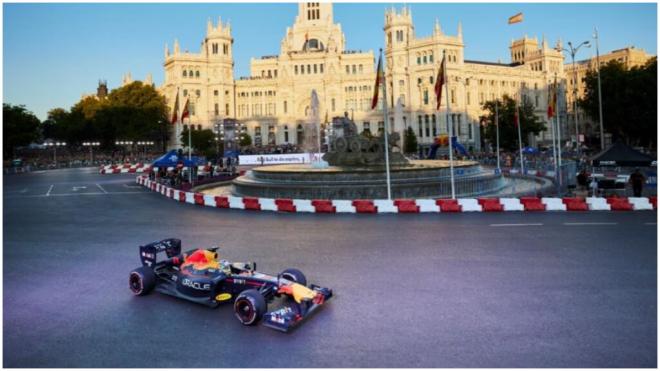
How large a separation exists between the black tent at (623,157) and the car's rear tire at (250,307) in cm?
2701

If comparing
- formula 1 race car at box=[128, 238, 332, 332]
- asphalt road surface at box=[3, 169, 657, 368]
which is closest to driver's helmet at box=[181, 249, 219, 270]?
formula 1 race car at box=[128, 238, 332, 332]

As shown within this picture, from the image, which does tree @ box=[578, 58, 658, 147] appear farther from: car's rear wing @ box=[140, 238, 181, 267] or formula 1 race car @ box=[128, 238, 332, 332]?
formula 1 race car @ box=[128, 238, 332, 332]

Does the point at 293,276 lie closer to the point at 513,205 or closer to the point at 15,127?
the point at 513,205

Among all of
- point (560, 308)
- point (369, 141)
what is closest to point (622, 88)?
point (369, 141)

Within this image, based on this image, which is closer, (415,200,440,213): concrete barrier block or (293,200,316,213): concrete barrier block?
(415,200,440,213): concrete barrier block

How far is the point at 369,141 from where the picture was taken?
3584 cm

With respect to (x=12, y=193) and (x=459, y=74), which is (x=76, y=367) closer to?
(x=12, y=193)

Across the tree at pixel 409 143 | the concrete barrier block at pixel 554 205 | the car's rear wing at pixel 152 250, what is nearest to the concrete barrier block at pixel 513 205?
the concrete barrier block at pixel 554 205

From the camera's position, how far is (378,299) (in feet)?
32.9

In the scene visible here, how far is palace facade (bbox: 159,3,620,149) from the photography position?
357ft

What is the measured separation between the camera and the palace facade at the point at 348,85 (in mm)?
108750

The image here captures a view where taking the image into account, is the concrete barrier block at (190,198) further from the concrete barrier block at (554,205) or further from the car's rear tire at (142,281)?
the car's rear tire at (142,281)

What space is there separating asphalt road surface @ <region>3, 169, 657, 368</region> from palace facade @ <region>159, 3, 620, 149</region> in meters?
92.8

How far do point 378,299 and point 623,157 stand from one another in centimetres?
2565
